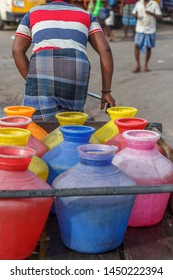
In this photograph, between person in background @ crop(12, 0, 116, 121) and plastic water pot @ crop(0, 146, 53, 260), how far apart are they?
147 centimetres

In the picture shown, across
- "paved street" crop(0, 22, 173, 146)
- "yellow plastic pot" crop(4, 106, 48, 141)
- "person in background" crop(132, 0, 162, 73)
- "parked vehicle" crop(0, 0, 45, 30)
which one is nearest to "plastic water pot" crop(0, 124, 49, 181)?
"yellow plastic pot" crop(4, 106, 48, 141)

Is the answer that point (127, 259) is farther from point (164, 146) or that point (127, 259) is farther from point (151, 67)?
point (151, 67)

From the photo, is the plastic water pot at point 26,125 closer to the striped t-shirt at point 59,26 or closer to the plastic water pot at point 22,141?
the plastic water pot at point 22,141

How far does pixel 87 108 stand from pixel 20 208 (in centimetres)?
696

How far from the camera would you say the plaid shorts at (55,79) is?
3350mm

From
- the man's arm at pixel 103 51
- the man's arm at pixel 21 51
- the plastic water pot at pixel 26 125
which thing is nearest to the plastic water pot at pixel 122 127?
the plastic water pot at pixel 26 125

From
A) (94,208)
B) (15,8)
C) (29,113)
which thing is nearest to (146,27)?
(15,8)

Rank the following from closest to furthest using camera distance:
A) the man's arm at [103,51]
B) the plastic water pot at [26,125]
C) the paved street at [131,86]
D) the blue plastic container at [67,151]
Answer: the blue plastic container at [67,151]
the plastic water pot at [26,125]
the man's arm at [103,51]
the paved street at [131,86]

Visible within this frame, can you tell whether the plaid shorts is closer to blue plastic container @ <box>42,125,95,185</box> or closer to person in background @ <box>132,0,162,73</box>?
blue plastic container @ <box>42,125,95,185</box>

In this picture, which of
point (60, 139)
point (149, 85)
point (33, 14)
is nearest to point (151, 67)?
point (149, 85)

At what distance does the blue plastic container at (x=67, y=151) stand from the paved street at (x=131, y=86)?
4045 millimetres

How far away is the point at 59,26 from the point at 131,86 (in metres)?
7.51

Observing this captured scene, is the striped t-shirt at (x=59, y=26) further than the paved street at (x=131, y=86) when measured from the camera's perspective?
No

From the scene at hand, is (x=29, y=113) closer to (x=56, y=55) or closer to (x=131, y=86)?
(x=56, y=55)
